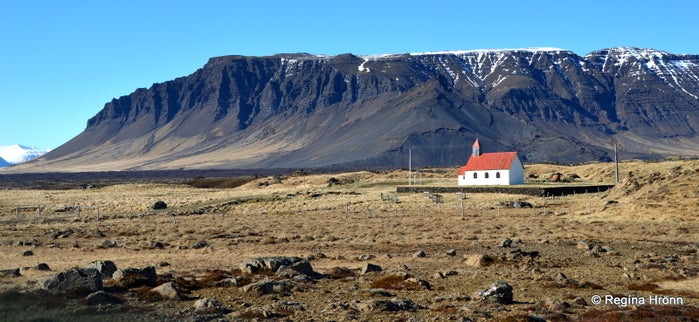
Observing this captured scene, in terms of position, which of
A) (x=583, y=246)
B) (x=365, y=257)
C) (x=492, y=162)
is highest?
(x=492, y=162)

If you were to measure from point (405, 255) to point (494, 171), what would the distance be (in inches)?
2101

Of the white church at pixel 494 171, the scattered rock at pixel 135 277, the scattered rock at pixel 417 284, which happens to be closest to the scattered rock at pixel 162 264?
the scattered rock at pixel 135 277

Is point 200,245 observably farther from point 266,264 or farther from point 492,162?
point 492,162

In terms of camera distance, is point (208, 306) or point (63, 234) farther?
point (63, 234)

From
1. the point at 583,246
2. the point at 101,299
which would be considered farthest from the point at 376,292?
the point at 583,246

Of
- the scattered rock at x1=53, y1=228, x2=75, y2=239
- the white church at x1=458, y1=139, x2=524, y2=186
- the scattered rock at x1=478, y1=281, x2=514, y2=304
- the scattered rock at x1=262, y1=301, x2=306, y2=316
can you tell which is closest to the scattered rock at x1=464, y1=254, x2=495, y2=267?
the scattered rock at x1=478, y1=281, x2=514, y2=304

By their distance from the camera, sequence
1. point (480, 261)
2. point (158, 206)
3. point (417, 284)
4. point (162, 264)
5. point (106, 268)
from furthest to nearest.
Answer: point (158, 206) < point (162, 264) < point (480, 261) < point (106, 268) < point (417, 284)

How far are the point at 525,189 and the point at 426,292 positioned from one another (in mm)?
49923

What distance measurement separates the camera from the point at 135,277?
19703 millimetres

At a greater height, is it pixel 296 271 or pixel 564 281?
pixel 296 271

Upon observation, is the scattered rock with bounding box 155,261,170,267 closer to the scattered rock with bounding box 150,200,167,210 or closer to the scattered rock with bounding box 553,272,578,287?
the scattered rock with bounding box 553,272,578,287

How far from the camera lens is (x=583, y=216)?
141 ft

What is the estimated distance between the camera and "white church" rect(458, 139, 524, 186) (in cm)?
7875

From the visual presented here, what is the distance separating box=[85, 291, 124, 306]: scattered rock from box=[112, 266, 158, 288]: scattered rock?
2.33m
